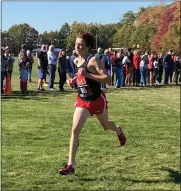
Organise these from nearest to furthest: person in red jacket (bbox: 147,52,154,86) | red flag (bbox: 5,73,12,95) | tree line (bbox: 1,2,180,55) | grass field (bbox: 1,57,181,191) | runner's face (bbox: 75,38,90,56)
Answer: grass field (bbox: 1,57,181,191) < runner's face (bbox: 75,38,90,56) < red flag (bbox: 5,73,12,95) < person in red jacket (bbox: 147,52,154,86) < tree line (bbox: 1,2,180,55)

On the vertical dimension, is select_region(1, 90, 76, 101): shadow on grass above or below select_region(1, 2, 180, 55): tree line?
below

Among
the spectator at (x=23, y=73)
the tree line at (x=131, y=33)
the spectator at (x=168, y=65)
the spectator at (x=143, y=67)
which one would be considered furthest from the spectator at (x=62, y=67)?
the tree line at (x=131, y=33)

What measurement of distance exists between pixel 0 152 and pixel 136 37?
6212cm

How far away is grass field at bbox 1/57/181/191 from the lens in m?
5.34

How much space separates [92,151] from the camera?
6906 millimetres

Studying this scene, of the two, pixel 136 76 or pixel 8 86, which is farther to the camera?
pixel 136 76

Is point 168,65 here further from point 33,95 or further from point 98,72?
point 98,72

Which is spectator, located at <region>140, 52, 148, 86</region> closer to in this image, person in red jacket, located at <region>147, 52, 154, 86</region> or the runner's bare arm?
person in red jacket, located at <region>147, 52, 154, 86</region>

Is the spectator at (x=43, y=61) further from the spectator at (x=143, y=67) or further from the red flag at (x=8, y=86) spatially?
the spectator at (x=143, y=67)

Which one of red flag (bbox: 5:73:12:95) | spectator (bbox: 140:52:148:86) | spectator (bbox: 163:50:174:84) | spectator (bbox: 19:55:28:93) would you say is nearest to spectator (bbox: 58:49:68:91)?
spectator (bbox: 19:55:28:93)

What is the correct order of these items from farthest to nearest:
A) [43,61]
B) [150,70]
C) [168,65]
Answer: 1. [168,65]
2. [150,70]
3. [43,61]

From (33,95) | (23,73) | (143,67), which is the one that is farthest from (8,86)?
(143,67)

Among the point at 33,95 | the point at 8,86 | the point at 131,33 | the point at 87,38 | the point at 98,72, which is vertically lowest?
the point at 33,95

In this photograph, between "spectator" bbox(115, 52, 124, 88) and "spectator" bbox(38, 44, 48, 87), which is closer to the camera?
"spectator" bbox(38, 44, 48, 87)
